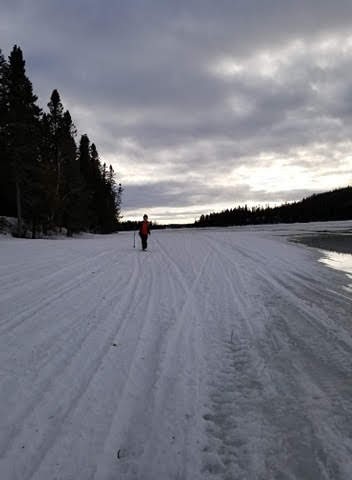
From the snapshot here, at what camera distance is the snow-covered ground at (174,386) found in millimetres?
2104

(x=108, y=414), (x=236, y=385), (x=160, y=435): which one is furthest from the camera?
(x=236, y=385)

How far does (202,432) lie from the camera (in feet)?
7.88

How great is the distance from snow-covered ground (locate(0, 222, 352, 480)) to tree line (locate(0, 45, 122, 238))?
21255mm

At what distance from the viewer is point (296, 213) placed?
12888 centimetres

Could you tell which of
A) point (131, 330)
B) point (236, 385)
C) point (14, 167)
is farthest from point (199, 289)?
point (14, 167)

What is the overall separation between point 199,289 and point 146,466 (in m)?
5.30

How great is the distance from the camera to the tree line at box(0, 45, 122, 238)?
23.2 metres

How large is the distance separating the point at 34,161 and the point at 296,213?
124406mm

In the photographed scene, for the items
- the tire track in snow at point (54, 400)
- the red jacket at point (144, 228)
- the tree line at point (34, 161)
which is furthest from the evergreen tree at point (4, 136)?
the tire track in snow at point (54, 400)

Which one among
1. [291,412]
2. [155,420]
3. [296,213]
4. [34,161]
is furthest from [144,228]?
[296,213]

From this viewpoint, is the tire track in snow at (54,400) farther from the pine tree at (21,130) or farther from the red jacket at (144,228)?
the pine tree at (21,130)

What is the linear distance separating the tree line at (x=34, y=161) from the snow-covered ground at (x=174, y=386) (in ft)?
69.7

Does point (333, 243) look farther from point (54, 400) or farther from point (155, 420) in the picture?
point (54, 400)

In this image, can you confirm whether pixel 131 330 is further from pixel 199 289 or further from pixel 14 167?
pixel 14 167
